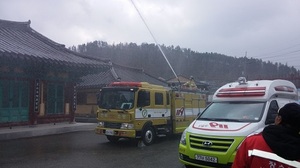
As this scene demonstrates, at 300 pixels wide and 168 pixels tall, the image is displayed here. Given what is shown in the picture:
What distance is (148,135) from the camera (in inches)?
459

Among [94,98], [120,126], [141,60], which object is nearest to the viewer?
[120,126]

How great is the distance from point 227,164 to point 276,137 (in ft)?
13.3

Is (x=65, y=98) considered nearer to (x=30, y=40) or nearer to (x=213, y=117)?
(x=30, y=40)

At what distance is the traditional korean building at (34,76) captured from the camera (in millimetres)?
13812

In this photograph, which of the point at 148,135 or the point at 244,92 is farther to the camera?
the point at 148,135

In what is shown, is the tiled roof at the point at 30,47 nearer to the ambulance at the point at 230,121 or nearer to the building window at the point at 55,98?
the building window at the point at 55,98

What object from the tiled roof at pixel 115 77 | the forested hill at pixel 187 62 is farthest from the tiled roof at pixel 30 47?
the forested hill at pixel 187 62

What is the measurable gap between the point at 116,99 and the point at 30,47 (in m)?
6.59

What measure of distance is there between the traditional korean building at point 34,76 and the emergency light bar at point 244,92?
856cm

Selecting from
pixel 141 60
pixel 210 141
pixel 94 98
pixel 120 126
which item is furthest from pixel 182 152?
pixel 141 60

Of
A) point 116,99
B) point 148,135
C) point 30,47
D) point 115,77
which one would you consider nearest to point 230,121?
point 148,135

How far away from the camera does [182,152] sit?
6.84 m

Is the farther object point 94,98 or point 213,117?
point 94,98

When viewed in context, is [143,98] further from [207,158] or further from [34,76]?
[34,76]
